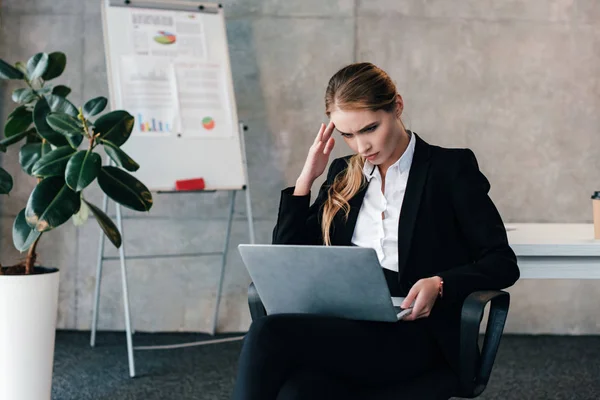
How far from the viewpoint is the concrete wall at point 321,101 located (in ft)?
15.0

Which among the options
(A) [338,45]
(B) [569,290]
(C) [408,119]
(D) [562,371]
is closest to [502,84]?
(C) [408,119]

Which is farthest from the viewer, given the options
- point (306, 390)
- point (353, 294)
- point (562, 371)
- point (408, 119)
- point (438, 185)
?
point (408, 119)

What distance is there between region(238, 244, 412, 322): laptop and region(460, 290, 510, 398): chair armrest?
0.49 ft

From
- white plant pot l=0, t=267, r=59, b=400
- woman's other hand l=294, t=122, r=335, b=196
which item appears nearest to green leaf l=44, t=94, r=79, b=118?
white plant pot l=0, t=267, r=59, b=400

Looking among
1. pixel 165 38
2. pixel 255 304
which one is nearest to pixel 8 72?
pixel 165 38

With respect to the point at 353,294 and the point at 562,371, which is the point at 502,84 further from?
the point at 353,294

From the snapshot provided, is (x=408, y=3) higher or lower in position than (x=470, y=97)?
higher

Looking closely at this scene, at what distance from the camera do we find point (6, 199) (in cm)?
459

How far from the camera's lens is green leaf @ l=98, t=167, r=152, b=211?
10.2 ft

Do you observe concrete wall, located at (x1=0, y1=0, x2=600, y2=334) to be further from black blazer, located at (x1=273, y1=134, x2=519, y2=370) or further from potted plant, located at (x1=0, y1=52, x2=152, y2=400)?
black blazer, located at (x1=273, y1=134, x2=519, y2=370)

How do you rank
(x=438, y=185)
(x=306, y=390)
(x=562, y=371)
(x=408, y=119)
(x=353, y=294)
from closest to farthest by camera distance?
(x=306, y=390) < (x=353, y=294) < (x=438, y=185) < (x=562, y=371) < (x=408, y=119)

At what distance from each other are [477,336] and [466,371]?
10 cm

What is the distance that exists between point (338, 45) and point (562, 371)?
211 centimetres

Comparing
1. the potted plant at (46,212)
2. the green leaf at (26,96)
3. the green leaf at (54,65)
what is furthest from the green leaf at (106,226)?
the green leaf at (54,65)
